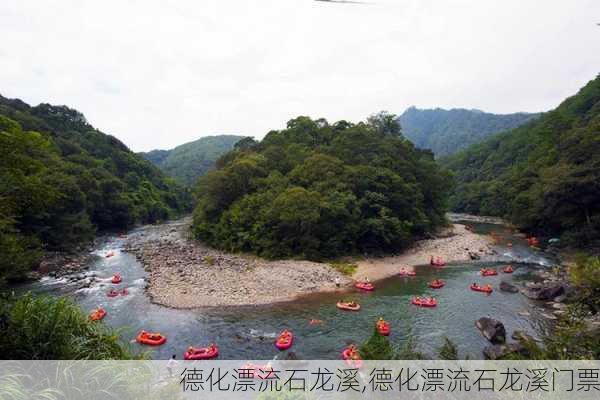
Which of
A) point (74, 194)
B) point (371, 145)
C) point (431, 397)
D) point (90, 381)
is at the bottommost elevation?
point (431, 397)

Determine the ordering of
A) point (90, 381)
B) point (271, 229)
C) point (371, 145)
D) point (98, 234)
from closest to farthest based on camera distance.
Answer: point (90, 381), point (271, 229), point (371, 145), point (98, 234)

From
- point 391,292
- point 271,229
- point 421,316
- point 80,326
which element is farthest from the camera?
point 271,229

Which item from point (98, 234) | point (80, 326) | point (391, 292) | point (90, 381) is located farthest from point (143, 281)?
point (98, 234)

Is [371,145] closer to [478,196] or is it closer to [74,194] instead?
[74,194]

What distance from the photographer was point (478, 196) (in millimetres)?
73250

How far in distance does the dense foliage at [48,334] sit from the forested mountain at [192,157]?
101468mm

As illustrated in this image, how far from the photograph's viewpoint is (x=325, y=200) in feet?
106

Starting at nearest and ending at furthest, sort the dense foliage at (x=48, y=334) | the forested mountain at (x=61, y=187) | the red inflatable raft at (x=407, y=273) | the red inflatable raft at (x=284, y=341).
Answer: the dense foliage at (x=48, y=334), the forested mountain at (x=61, y=187), the red inflatable raft at (x=284, y=341), the red inflatable raft at (x=407, y=273)

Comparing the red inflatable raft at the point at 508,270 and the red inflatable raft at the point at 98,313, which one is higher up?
the red inflatable raft at the point at 98,313

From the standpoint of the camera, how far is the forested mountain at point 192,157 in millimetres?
129750

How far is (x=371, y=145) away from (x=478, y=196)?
4203cm

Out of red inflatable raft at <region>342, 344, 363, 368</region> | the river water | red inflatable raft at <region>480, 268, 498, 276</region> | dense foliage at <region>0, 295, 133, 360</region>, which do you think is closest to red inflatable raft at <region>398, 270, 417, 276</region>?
the river water

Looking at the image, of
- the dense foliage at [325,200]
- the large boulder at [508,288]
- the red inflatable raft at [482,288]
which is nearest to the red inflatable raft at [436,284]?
the red inflatable raft at [482,288]

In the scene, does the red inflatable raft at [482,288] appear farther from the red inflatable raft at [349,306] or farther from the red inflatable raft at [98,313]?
the red inflatable raft at [98,313]
